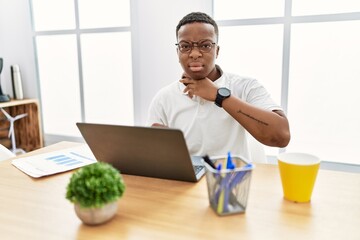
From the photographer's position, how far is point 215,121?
145cm

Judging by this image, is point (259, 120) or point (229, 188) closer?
point (229, 188)

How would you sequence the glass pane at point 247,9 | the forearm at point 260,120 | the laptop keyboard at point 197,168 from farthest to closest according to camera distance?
the glass pane at point 247,9, the forearm at point 260,120, the laptop keyboard at point 197,168

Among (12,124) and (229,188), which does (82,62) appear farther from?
(229,188)

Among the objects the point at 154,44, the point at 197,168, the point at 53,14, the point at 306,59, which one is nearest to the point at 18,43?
the point at 53,14

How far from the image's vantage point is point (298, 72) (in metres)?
2.54

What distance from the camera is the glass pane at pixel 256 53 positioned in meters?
2.58

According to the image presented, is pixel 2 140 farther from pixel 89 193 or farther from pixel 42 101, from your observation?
pixel 89 193

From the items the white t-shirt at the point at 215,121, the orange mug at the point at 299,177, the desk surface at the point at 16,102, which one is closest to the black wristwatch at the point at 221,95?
the white t-shirt at the point at 215,121

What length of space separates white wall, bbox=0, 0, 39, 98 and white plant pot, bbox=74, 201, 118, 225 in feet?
10.6

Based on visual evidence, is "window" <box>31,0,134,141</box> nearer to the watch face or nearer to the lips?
the lips

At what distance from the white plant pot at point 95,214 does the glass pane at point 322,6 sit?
2212 millimetres

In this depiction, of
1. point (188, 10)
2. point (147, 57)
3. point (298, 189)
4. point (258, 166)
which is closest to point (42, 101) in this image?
point (147, 57)

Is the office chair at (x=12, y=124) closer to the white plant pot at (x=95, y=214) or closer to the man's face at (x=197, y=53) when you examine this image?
the man's face at (x=197, y=53)

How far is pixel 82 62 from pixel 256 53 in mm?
1775
